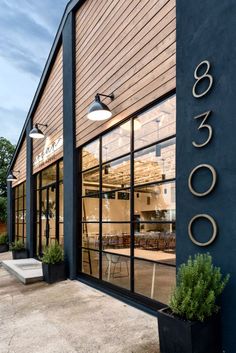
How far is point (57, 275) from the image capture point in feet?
22.2

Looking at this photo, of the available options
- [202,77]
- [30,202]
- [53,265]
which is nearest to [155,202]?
[202,77]

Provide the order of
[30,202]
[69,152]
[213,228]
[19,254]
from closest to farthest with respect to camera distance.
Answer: [213,228] < [69,152] < [19,254] < [30,202]

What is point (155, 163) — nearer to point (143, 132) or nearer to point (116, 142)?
point (143, 132)

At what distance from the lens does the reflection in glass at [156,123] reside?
173 inches

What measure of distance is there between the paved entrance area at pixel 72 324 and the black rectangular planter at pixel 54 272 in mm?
677

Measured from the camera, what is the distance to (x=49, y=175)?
31.7 ft

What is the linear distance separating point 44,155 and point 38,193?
5.85ft

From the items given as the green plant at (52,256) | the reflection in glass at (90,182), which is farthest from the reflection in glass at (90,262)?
the reflection in glass at (90,182)

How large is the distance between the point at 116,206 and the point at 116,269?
1.12 metres

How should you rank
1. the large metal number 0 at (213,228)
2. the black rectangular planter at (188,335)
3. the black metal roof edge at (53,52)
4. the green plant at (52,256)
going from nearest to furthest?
the black rectangular planter at (188,335) < the large metal number 0 at (213,228) < the green plant at (52,256) < the black metal roof edge at (53,52)

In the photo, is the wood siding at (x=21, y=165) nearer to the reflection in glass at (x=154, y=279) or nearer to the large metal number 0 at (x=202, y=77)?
the reflection in glass at (x=154, y=279)

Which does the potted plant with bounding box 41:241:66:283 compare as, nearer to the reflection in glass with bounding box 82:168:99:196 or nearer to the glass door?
the reflection in glass with bounding box 82:168:99:196

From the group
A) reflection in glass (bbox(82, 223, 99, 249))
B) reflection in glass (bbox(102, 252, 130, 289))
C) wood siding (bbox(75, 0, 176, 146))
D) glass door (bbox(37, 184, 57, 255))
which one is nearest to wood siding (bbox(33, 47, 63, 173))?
glass door (bbox(37, 184, 57, 255))

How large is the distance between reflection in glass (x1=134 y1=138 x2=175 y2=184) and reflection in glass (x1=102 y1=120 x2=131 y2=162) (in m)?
0.42
